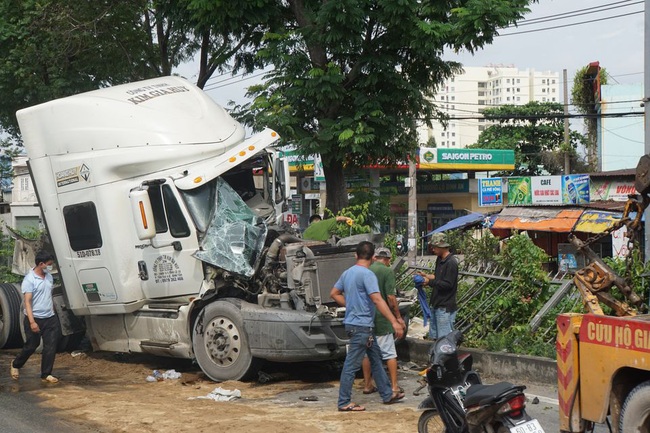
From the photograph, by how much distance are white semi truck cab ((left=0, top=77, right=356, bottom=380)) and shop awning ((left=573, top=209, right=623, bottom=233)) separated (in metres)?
17.1

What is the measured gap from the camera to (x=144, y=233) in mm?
10430

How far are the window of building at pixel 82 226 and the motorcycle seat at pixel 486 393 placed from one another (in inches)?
266

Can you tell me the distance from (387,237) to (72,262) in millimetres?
5361

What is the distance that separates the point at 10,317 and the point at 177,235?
423 centimetres

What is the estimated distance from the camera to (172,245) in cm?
1077

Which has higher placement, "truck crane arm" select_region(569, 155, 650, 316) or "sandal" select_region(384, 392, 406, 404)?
"truck crane arm" select_region(569, 155, 650, 316)

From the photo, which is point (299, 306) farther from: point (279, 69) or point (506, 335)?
point (279, 69)

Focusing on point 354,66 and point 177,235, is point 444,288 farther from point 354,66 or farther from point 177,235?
point 354,66

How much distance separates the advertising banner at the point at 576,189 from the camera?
106 feet

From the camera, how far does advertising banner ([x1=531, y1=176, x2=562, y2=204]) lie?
34125 mm

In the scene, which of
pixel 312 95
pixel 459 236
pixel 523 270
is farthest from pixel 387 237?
pixel 523 270

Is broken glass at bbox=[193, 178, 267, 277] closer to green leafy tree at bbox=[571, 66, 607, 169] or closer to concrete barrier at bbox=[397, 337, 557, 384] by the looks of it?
concrete barrier at bbox=[397, 337, 557, 384]

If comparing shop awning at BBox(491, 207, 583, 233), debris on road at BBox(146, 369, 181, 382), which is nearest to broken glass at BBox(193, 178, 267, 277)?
debris on road at BBox(146, 369, 181, 382)

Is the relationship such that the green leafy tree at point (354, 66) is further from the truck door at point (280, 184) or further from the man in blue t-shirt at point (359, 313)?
the man in blue t-shirt at point (359, 313)
